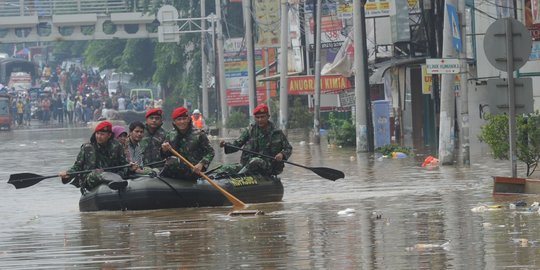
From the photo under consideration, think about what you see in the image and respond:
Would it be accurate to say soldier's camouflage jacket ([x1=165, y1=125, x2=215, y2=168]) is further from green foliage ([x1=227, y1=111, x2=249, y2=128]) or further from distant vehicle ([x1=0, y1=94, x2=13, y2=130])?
distant vehicle ([x1=0, y1=94, x2=13, y2=130])

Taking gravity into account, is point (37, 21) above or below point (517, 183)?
above

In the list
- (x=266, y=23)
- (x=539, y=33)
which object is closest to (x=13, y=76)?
(x=266, y=23)

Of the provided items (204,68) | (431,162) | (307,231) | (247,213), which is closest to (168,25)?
(204,68)

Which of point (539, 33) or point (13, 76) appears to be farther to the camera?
point (13, 76)

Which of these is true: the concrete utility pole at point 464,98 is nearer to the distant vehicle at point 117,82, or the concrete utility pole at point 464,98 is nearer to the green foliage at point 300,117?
the green foliage at point 300,117

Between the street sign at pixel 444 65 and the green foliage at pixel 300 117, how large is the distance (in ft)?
99.4

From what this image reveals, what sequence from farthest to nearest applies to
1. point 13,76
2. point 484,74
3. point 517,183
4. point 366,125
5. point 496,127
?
point 13,76 < point 484,74 < point 366,125 < point 496,127 < point 517,183

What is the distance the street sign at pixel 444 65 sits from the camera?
27.2 meters

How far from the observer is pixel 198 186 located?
833 inches

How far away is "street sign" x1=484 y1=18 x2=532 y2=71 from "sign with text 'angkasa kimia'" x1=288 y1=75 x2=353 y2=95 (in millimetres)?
30222

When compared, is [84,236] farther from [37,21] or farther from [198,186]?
[37,21]

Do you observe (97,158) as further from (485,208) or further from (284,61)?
(284,61)

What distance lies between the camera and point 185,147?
21.4 m

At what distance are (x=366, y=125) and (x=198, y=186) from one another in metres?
16.5
